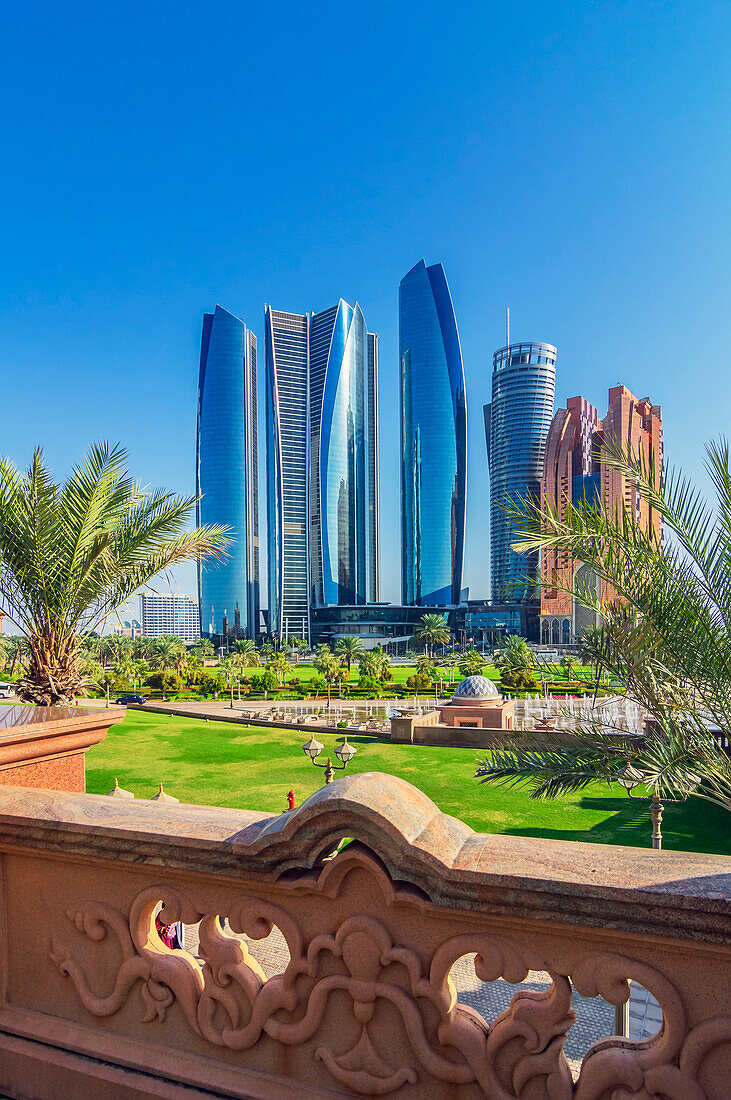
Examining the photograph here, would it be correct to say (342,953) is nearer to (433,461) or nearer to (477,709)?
(477,709)

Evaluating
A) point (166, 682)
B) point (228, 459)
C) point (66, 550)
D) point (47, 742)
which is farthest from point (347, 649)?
point (228, 459)

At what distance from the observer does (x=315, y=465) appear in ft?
410

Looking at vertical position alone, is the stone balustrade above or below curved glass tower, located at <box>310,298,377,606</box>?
below

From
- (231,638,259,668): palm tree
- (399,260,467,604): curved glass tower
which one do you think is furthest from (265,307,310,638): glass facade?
(231,638,259,668): palm tree

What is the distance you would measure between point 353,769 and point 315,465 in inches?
4027

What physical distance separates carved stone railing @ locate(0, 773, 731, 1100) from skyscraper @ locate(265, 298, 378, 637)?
4739 inches

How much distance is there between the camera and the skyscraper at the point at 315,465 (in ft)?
405

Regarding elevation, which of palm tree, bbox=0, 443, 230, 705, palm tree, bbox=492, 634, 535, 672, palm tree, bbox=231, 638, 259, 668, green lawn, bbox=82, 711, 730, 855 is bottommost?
palm tree, bbox=231, 638, 259, 668

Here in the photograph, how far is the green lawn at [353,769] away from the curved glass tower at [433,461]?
100 meters

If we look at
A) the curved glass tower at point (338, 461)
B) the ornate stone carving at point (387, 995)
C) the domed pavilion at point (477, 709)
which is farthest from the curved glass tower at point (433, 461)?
the ornate stone carving at point (387, 995)

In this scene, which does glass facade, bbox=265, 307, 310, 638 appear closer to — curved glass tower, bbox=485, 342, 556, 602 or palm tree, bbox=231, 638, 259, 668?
curved glass tower, bbox=485, 342, 556, 602

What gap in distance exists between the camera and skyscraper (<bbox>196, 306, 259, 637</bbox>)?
5300 inches

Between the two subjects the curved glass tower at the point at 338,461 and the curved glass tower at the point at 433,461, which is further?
the curved glass tower at the point at 433,461

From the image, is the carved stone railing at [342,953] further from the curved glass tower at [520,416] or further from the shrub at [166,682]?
the curved glass tower at [520,416]
